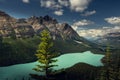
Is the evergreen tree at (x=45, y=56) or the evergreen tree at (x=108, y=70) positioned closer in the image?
the evergreen tree at (x=45, y=56)

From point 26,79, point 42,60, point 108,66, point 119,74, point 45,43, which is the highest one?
point 45,43

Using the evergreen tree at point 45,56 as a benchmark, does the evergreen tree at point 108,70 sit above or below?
below

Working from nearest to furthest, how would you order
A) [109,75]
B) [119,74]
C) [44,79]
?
[44,79], [109,75], [119,74]

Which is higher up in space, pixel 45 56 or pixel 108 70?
pixel 45 56

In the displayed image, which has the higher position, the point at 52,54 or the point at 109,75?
the point at 52,54

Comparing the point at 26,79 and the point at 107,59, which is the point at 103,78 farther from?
the point at 26,79

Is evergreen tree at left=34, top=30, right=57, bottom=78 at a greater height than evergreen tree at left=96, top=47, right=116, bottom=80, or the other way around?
evergreen tree at left=34, top=30, right=57, bottom=78

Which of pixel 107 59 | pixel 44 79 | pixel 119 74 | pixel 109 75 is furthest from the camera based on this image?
pixel 119 74

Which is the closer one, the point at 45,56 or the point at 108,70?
the point at 45,56

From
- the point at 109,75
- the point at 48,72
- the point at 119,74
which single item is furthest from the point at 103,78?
the point at 48,72

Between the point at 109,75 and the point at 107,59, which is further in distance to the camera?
the point at 109,75

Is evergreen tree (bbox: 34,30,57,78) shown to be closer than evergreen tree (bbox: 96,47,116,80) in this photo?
Yes
